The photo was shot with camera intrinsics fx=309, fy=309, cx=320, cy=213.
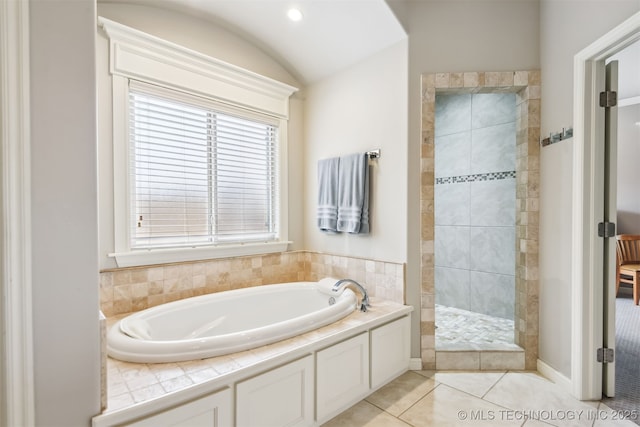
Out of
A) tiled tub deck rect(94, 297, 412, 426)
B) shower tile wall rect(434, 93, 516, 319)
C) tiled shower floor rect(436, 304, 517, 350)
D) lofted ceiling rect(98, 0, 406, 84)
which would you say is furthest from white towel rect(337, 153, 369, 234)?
shower tile wall rect(434, 93, 516, 319)

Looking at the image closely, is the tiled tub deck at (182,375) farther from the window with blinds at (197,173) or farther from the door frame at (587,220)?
the door frame at (587,220)

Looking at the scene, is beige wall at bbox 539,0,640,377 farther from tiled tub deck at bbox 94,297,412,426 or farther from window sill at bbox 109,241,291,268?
window sill at bbox 109,241,291,268

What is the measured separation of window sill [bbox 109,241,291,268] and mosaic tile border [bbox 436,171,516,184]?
75.8 inches

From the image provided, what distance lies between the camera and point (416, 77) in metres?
2.27

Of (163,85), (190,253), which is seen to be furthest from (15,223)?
(163,85)

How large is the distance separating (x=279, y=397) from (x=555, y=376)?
1.85 meters

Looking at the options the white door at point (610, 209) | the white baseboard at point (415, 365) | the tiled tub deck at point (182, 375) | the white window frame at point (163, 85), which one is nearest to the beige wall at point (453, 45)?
the white baseboard at point (415, 365)

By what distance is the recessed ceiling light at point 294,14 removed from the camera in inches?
90.4

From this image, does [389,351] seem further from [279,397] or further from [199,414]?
[199,414]

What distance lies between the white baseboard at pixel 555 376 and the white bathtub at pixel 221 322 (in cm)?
138

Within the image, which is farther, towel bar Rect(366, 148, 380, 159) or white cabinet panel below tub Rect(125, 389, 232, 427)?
towel bar Rect(366, 148, 380, 159)

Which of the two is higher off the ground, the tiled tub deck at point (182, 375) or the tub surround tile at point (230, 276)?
the tub surround tile at point (230, 276)

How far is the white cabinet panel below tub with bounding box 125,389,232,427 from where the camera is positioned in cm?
115

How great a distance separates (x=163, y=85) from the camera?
2.17m
